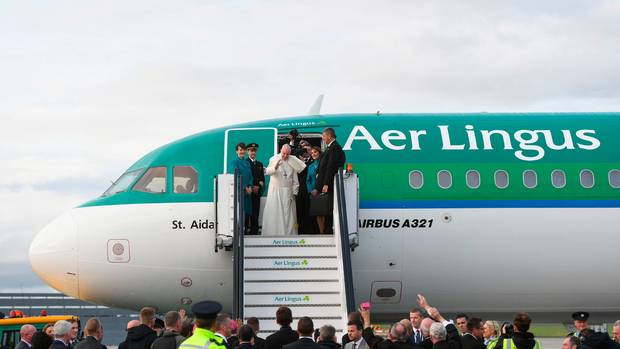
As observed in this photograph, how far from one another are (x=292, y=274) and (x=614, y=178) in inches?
275

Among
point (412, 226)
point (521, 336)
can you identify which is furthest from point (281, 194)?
point (521, 336)

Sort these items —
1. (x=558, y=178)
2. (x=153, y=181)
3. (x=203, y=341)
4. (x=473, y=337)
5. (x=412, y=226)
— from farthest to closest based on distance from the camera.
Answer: (x=153, y=181)
(x=558, y=178)
(x=412, y=226)
(x=473, y=337)
(x=203, y=341)

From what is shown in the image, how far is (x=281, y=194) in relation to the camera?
19.2 m

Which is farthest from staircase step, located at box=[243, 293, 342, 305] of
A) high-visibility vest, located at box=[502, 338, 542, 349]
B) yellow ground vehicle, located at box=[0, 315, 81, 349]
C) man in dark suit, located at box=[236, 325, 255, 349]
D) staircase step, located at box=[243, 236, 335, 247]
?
man in dark suit, located at box=[236, 325, 255, 349]

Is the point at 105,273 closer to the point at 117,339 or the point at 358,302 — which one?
the point at 358,302

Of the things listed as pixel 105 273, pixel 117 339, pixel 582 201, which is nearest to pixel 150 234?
pixel 105 273

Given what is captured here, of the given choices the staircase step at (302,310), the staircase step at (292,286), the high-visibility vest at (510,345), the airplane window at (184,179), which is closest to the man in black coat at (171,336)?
the high-visibility vest at (510,345)

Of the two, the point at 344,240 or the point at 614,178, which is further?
the point at 614,178

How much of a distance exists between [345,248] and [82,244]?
17.9 ft

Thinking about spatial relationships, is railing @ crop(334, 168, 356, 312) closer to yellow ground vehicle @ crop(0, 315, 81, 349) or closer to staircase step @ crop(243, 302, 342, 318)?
staircase step @ crop(243, 302, 342, 318)

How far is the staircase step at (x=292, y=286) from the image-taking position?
1759 centimetres

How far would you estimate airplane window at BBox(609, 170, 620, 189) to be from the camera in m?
20.1

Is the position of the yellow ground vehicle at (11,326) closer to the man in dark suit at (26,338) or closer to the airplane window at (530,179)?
the man in dark suit at (26,338)

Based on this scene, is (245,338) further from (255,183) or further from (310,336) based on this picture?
(255,183)
